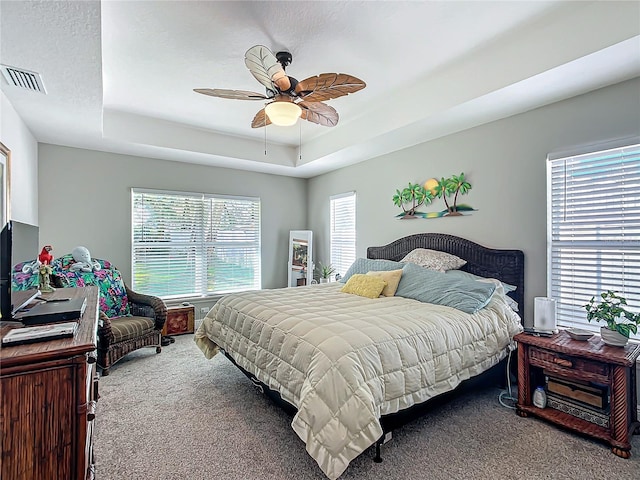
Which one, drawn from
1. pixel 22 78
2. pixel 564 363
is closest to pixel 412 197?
pixel 564 363

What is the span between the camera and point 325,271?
5.51 metres

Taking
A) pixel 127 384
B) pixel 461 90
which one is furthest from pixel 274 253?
pixel 461 90

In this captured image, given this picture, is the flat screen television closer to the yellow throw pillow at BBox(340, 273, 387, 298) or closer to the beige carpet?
the beige carpet

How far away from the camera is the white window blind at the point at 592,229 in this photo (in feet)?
8.25

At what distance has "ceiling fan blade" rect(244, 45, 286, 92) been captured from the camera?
203 centimetres

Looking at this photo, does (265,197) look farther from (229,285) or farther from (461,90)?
(461,90)

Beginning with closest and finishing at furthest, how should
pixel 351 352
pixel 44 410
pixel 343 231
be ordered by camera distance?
pixel 44 410
pixel 351 352
pixel 343 231

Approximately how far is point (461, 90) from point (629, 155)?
54.0 inches

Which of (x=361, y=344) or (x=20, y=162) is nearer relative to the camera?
(x=361, y=344)

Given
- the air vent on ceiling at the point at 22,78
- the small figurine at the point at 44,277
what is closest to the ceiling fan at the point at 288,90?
the air vent on ceiling at the point at 22,78

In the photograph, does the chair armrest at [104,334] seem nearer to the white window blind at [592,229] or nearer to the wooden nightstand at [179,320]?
the wooden nightstand at [179,320]

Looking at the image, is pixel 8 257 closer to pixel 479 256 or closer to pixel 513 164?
pixel 479 256

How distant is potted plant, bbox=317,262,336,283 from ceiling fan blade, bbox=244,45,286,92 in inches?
138

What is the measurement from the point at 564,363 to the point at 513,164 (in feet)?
6.09
